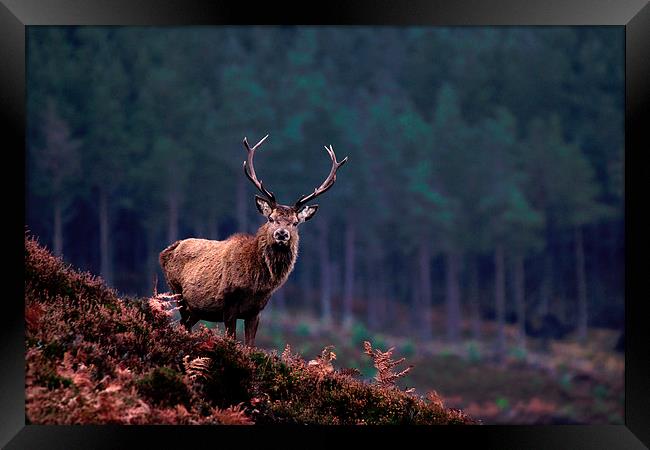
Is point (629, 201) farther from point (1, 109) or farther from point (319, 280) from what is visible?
point (319, 280)

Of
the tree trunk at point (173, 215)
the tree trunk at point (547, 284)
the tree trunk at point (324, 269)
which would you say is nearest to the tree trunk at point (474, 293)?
the tree trunk at point (547, 284)

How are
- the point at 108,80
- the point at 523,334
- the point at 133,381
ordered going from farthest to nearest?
the point at 523,334
the point at 108,80
the point at 133,381

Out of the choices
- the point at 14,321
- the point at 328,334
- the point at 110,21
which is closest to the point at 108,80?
the point at 110,21

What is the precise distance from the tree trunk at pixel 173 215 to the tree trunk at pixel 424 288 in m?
8.17

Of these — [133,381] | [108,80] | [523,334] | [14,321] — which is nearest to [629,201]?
[133,381]

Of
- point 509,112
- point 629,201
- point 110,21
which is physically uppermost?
point 509,112

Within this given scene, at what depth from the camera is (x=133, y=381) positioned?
8023mm

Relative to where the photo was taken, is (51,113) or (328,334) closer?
(51,113)

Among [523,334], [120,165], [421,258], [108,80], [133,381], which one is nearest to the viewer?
[133,381]

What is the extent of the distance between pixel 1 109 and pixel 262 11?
10.1ft

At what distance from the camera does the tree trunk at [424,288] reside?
80.2 feet

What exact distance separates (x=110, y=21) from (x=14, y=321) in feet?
11.4

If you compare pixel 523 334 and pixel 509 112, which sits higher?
pixel 509 112

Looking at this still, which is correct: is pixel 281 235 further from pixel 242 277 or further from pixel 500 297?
pixel 500 297
